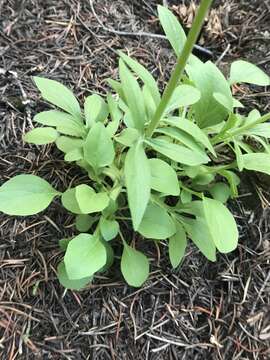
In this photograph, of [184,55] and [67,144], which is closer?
[184,55]

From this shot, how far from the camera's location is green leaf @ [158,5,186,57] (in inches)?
63.4

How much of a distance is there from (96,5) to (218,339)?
4.71ft

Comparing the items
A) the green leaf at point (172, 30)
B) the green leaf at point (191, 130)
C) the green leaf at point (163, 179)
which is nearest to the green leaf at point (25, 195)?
the green leaf at point (163, 179)

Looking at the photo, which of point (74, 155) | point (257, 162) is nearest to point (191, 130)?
point (257, 162)

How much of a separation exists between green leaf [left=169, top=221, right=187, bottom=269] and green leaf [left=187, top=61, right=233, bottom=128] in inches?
14.1

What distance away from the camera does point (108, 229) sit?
1541mm

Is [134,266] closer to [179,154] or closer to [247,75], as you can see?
[179,154]

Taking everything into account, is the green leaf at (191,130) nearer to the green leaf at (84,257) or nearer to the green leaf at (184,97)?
the green leaf at (184,97)

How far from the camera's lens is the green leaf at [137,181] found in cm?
124

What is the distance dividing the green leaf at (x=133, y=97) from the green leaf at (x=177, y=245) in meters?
0.37

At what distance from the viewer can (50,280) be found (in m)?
1.65

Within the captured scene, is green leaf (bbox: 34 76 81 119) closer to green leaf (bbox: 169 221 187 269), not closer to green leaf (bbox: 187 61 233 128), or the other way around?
green leaf (bbox: 187 61 233 128)

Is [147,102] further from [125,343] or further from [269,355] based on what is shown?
[269,355]

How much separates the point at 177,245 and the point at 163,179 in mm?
268
